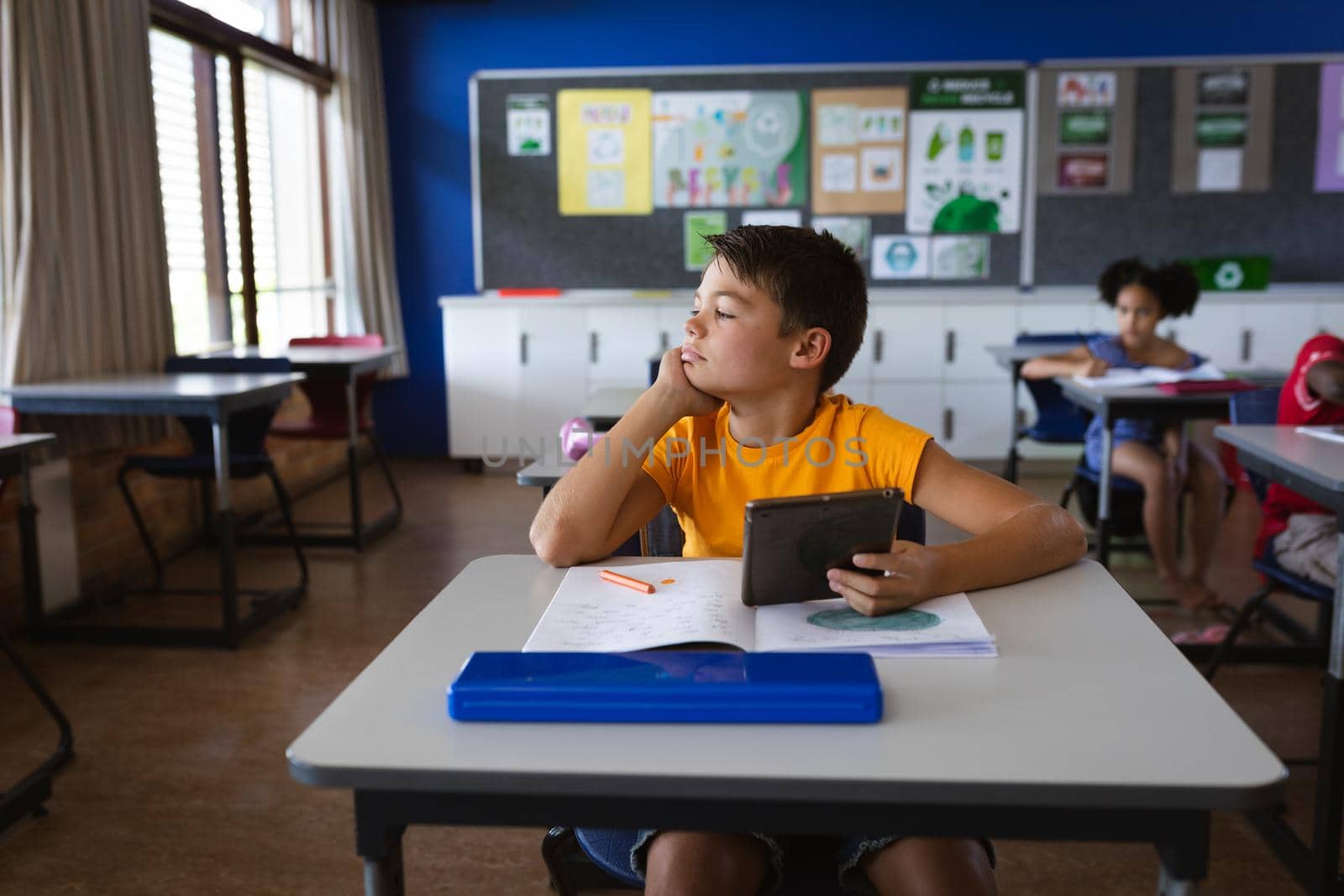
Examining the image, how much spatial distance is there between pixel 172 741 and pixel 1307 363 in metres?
2.57

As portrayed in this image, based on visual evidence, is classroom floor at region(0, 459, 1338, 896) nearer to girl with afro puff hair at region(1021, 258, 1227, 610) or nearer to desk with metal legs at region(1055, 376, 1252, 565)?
girl with afro puff hair at region(1021, 258, 1227, 610)

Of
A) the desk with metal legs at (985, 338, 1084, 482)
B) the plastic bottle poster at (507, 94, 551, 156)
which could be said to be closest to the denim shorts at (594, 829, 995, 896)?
the desk with metal legs at (985, 338, 1084, 482)

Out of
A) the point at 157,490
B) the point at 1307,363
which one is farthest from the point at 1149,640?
the point at 157,490

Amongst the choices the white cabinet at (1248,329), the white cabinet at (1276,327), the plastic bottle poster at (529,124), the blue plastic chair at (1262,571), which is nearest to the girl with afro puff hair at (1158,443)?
the blue plastic chair at (1262,571)

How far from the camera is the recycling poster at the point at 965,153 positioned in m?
5.81

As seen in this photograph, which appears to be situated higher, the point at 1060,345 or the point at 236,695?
the point at 1060,345

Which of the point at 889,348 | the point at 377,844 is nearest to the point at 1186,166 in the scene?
the point at 889,348

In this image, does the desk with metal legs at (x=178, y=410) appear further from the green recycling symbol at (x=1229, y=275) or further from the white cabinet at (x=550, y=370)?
the green recycling symbol at (x=1229, y=275)

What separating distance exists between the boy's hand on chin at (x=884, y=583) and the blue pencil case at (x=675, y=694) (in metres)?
0.21

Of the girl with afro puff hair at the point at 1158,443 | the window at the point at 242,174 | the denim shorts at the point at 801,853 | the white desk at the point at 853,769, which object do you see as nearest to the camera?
the white desk at the point at 853,769

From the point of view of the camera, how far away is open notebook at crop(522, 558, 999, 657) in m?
1.02

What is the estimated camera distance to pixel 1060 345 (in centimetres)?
445

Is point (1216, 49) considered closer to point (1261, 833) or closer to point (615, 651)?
point (1261, 833)

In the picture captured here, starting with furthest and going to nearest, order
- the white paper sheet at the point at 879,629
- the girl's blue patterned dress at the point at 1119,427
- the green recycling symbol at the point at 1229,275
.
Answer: the green recycling symbol at the point at 1229,275, the girl's blue patterned dress at the point at 1119,427, the white paper sheet at the point at 879,629
